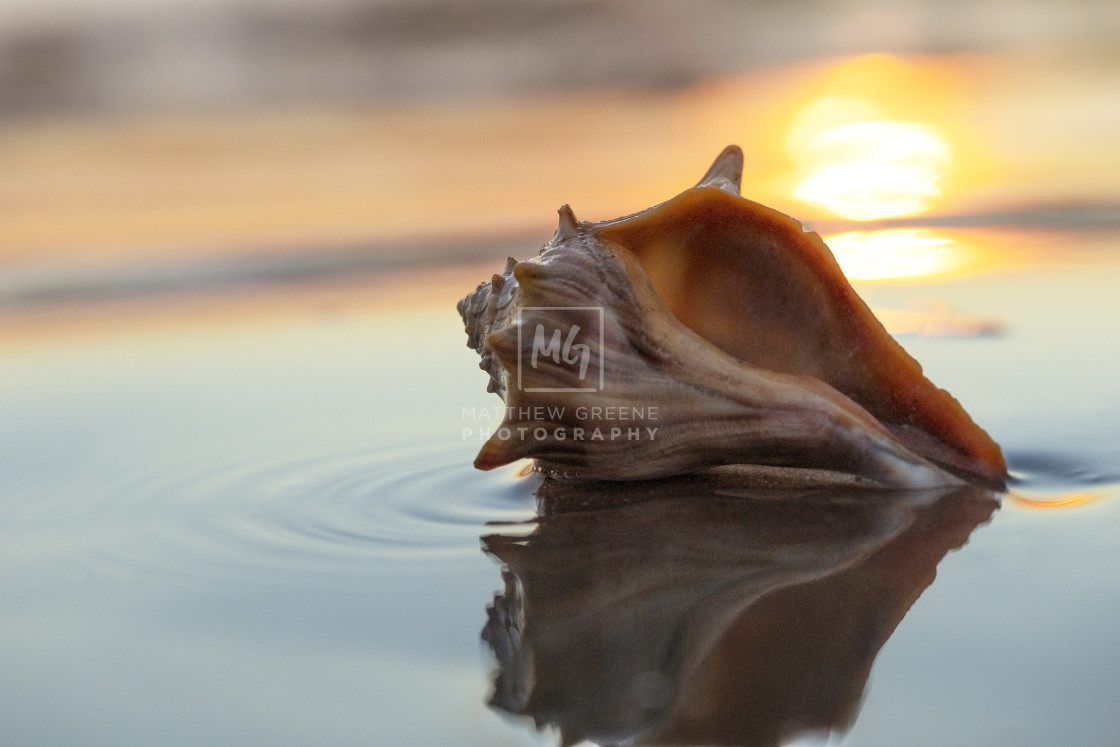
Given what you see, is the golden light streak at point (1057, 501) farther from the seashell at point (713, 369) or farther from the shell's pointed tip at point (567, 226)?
the shell's pointed tip at point (567, 226)

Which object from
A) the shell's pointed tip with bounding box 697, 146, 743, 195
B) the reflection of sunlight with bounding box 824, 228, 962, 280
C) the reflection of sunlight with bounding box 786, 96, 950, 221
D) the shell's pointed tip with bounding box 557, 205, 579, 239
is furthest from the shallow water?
the reflection of sunlight with bounding box 786, 96, 950, 221

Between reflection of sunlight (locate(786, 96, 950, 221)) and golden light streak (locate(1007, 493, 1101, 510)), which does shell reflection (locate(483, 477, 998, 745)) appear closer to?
golden light streak (locate(1007, 493, 1101, 510))

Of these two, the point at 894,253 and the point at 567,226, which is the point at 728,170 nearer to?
the point at 567,226

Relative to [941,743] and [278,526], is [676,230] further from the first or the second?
[941,743]

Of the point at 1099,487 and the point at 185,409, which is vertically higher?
the point at 185,409

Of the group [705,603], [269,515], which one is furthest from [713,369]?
[269,515]

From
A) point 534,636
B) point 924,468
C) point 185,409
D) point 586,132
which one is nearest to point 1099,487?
point 924,468
